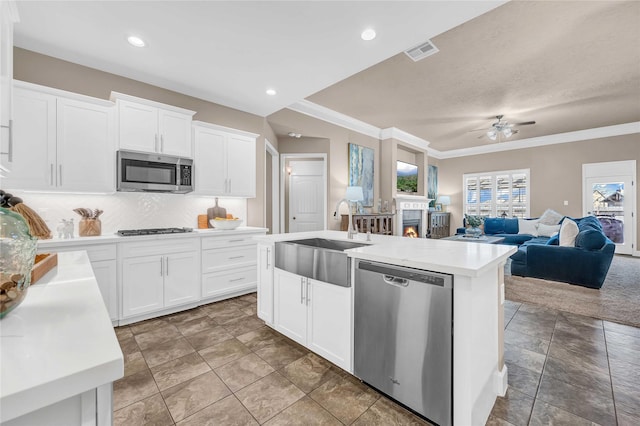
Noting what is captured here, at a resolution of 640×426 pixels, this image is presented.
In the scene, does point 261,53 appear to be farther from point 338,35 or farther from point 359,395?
point 359,395

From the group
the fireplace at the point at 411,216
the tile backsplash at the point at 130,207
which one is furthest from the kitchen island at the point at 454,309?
the fireplace at the point at 411,216

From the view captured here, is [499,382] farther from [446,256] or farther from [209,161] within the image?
[209,161]

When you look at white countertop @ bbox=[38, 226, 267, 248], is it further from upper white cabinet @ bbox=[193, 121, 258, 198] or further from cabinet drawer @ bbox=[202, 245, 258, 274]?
upper white cabinet @ bbox=[193, 121, 258, 198]

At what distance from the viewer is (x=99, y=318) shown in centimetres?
69

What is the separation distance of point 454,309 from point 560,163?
807 centimetres

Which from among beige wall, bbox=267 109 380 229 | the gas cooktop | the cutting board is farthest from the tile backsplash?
beige wall, bbox=267 109 380 229

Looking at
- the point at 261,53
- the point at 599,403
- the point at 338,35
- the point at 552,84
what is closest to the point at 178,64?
the point at 261,53

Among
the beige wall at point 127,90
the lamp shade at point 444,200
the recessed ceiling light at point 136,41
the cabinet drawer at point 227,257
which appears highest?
the recessed ceiling light at point 136,41

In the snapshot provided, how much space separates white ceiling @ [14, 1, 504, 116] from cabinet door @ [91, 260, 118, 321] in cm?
209

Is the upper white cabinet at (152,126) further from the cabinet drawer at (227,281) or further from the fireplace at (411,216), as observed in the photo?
the fireplace at (411,216)

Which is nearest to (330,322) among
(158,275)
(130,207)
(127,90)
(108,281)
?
(158,275)

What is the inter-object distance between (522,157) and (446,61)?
18.9 ft

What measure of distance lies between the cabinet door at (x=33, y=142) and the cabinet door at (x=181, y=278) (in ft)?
4.19

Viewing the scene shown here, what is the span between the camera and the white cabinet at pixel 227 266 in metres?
3.24
